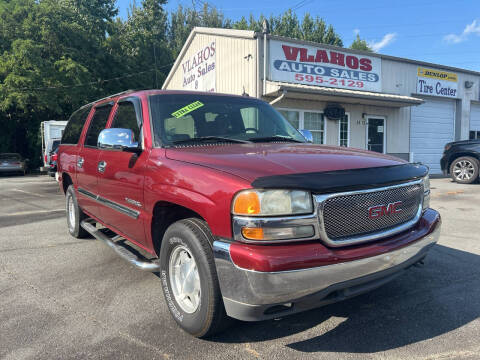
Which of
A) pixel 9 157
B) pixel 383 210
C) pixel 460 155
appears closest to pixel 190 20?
pixel 9 157

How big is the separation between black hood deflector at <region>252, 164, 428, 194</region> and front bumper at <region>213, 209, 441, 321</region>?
35 cm

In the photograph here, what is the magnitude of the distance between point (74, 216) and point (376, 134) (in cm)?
1242

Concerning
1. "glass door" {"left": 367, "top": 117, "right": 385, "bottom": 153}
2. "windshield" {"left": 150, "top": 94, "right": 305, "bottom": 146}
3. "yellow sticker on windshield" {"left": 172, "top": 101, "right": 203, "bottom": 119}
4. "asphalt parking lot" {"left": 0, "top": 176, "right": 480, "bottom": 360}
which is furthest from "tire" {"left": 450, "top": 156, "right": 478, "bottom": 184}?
"yellow sticker on windshield" {"left": 172, "top": 101, "right": 203, "bottom": 119}

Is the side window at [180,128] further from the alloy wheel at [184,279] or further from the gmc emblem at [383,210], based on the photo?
the gmc emblem at [383,210]

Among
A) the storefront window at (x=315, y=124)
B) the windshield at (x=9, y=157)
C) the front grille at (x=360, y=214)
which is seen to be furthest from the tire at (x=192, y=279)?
the windshield at (x=9, y=157)

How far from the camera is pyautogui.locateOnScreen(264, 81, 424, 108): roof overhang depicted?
11.1 metres

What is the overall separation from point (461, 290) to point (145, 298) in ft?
9.34

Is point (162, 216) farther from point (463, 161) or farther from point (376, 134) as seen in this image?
point (376, 134)

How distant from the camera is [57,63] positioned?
21.2m

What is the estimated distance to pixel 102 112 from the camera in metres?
4.20

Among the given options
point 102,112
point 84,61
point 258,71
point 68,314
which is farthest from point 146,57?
point 68,314

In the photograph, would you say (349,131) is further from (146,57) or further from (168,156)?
(146,57)

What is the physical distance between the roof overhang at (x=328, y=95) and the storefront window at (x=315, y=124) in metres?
0.61

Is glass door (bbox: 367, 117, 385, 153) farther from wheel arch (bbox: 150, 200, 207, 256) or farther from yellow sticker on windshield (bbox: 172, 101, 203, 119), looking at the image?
wheel arch (bbox: 150, 200, 207, 256)
